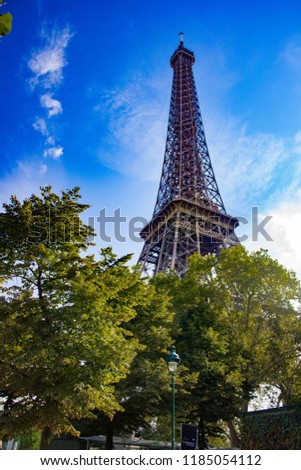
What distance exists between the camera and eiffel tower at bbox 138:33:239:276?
55312mm

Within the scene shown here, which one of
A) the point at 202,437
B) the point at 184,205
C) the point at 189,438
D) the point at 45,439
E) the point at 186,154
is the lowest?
the point at 202,437

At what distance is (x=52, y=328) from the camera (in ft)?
45.2

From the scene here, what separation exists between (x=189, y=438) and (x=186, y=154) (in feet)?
208

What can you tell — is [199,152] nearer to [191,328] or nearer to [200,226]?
[200,226]

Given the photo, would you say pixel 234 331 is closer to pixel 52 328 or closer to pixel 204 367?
pixel 204 367

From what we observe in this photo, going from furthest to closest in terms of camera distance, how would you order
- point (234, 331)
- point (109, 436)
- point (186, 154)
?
point (186, 154) → point (234, 331) → point (109, 436)

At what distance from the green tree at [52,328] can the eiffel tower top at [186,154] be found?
149ft

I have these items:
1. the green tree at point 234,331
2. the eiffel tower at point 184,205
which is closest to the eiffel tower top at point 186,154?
the eiffel tower at point 184,205

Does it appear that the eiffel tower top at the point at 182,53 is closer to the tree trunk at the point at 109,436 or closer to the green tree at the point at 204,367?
the green tree at the point at 204,367

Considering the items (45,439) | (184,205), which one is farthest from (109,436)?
(184,205)

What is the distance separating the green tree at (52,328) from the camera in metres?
13.4

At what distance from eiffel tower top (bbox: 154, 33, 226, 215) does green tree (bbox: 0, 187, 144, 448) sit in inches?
1786

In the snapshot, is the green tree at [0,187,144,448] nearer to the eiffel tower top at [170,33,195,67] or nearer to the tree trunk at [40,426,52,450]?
the tree trunk at [40,426,52,450]

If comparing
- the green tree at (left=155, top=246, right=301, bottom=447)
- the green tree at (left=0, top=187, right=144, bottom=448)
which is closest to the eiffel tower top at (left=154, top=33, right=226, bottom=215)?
the green tree at (left=155, top=246, right=301, bottom=447)
